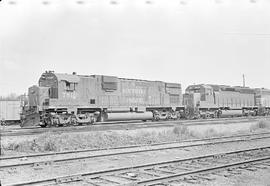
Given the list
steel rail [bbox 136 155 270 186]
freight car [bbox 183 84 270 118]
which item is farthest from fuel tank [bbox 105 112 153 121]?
steel rail [bbox 136 155 270 186]

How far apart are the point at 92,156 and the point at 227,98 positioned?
2907 centimetres

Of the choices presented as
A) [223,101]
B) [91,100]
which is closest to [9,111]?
[91,100]

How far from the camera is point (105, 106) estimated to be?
24.5 meters

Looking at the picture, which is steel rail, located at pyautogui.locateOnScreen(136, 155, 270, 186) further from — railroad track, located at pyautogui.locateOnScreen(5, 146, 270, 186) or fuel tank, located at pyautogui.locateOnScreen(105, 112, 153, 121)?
fuel tank, located at pyautogui.locateOnScreen(105, 112, 153, 121)

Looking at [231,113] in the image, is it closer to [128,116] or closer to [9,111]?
[128,116]

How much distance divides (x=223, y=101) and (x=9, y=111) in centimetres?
2265

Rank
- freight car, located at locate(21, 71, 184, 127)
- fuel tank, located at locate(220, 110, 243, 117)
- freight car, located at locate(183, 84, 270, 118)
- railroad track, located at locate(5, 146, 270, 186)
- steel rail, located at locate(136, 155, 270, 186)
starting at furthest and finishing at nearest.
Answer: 1. fuel tank, located at locate(220, 110, 243, 117)
2. freight car, located at locate(183, 84, 270, 118)
3. freight car, located at locate(21, 71, 184, 127)
4. railroad track, located at locate(5, 146, 270, 186)
5. steel rail, located at locate(136, 155, 270, 186)

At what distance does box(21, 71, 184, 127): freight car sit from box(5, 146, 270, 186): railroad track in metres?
13.3

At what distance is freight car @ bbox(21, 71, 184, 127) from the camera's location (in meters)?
21.5

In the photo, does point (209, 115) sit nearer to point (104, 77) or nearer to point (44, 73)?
point (104, 77)

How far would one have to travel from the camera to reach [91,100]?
78.8 ft

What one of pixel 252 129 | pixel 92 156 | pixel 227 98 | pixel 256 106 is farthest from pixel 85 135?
pixel 256 106

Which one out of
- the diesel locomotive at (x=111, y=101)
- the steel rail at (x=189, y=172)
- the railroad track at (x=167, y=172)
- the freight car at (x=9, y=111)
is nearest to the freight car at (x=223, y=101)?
the diesel locomotive at (x=111, y=101)

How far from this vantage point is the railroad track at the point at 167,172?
23.9 ft
